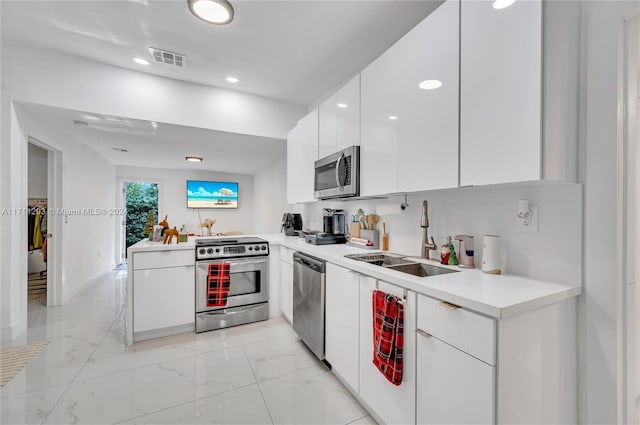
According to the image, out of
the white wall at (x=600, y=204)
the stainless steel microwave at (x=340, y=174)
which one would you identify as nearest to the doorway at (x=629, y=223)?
the white wall at (x=600, y=204)

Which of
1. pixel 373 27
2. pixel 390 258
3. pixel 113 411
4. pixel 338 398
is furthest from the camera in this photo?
pixel 373 27

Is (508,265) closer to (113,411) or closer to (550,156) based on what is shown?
(550,156)

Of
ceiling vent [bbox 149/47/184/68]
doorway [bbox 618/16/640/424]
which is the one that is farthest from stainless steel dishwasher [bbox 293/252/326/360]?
ceiling vent [bbox 149/47/184/68]

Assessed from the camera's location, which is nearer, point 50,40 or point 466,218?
point 466,218

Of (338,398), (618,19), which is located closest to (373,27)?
(618,19)

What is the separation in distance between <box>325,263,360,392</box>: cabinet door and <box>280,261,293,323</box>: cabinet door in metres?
0.84

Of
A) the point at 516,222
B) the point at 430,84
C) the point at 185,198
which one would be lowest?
the point at 516,222

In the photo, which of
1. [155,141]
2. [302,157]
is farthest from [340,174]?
[155,141]

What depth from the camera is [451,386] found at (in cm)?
109

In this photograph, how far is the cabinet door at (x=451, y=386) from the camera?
0.97 metres

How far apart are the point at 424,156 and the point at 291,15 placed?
1.48 meters

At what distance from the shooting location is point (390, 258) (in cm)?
200

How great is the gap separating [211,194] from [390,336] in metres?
6.14

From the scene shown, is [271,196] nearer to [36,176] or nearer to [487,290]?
[36,176]
